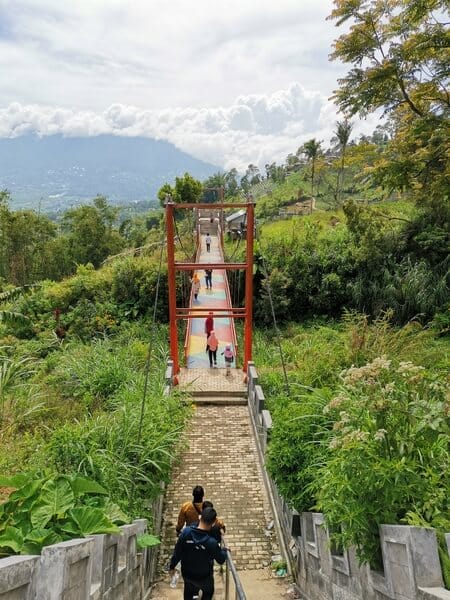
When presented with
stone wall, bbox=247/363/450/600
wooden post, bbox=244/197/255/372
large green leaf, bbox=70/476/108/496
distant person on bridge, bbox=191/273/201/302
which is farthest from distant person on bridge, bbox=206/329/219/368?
large green leaf, bbox=70/476/108/496

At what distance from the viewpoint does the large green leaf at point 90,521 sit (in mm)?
2902

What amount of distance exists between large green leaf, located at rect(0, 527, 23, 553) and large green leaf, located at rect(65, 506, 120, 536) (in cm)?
38

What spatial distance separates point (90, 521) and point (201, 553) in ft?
3.89

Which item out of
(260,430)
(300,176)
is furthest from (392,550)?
(300,176)

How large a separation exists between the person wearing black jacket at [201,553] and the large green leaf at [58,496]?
44.0 inches

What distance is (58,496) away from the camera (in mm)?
3031

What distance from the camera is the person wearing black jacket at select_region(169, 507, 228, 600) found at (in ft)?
11.9

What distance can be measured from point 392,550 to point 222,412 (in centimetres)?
636

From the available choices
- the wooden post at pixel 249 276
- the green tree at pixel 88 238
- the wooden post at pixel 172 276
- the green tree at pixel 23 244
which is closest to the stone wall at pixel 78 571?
the wooden post at pixel 172 276

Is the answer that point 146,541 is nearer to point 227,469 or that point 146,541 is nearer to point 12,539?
point 12,539

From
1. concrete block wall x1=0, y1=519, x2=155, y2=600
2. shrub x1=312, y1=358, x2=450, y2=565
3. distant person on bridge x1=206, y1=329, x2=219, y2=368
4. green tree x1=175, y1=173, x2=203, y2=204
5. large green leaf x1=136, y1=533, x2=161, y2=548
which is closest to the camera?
concrete block wall x1=0, y1=519, x2=155, y2=600

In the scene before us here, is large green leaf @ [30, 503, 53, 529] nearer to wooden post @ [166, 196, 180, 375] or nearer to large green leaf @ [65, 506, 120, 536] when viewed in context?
large green leaf @ [65, 506, 120, 536]

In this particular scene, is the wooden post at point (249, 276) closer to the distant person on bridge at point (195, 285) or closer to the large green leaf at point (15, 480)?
the distant person on bridge at point (195, 285)

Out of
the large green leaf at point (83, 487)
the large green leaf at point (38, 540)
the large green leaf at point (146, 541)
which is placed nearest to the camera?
the large green leaf at point (38, 540)
